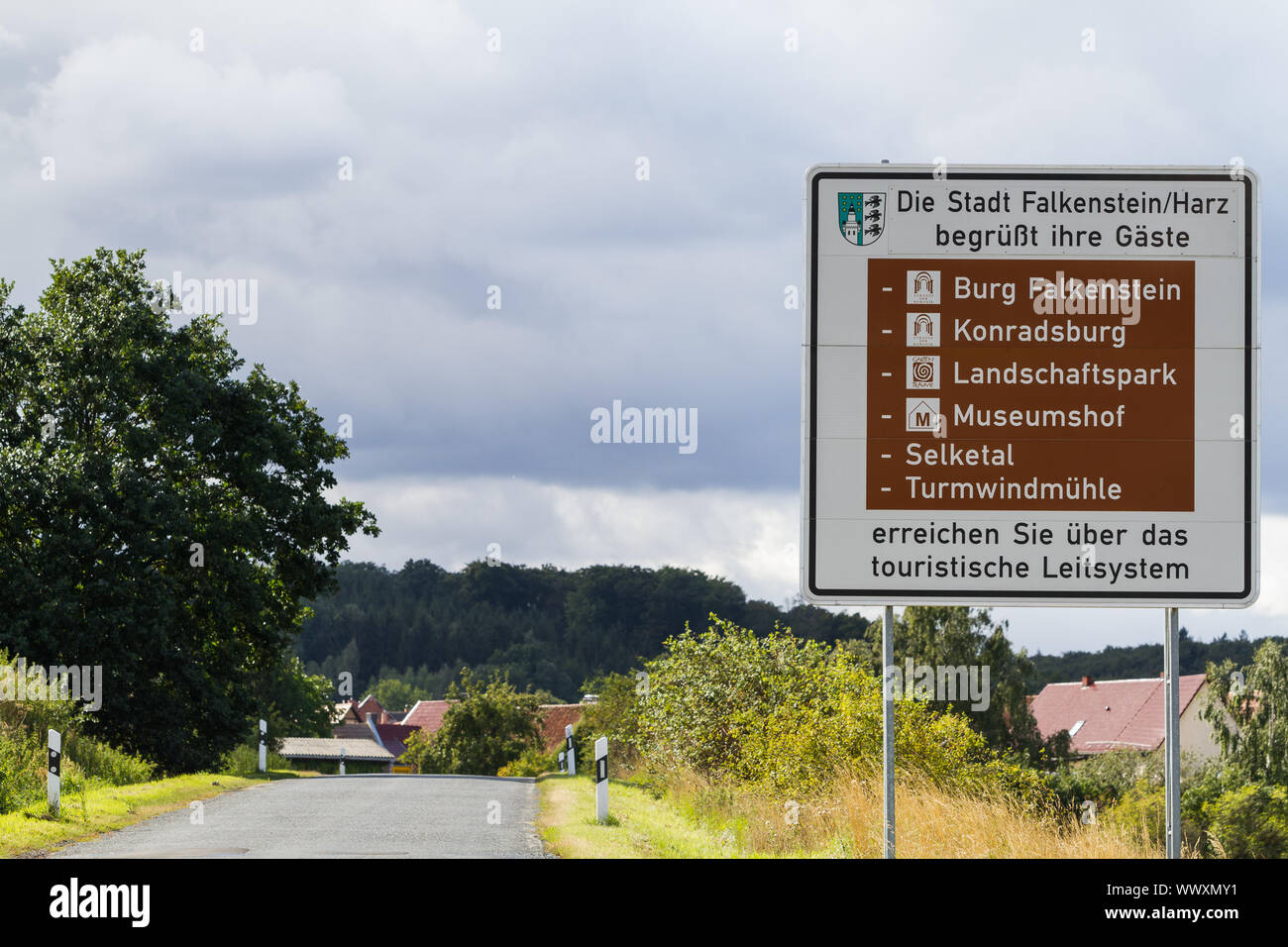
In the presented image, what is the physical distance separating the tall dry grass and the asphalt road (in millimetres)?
2402

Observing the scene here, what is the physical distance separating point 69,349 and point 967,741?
1109 inches

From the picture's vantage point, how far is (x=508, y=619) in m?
146

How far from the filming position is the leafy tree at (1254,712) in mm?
49156

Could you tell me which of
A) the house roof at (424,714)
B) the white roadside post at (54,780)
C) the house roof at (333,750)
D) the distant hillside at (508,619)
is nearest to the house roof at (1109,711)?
the distant hillside at (508,619)

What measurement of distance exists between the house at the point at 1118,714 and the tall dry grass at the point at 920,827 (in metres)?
52.3

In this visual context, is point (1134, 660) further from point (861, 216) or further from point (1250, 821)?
point (861, 216)

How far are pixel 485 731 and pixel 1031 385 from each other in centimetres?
5059

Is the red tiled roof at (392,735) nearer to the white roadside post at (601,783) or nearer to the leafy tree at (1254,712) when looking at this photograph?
the leafy tree at (1254,712)

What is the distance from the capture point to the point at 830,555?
7.34 m

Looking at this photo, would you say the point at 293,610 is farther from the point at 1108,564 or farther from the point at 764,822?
the point at 1108,564

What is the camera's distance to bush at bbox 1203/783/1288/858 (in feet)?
111

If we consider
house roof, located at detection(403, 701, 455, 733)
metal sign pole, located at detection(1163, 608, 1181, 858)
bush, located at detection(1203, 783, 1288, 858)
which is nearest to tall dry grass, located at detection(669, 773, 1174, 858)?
metal sign pole, located at detection(1163, 608, 1181, 858)

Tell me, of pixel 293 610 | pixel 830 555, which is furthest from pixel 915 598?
pixel 293 610

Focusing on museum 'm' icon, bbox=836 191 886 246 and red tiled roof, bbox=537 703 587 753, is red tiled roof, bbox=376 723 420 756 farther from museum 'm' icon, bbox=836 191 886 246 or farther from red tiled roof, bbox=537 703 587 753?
museum 'm' icon, bbox=836 191 886 246
